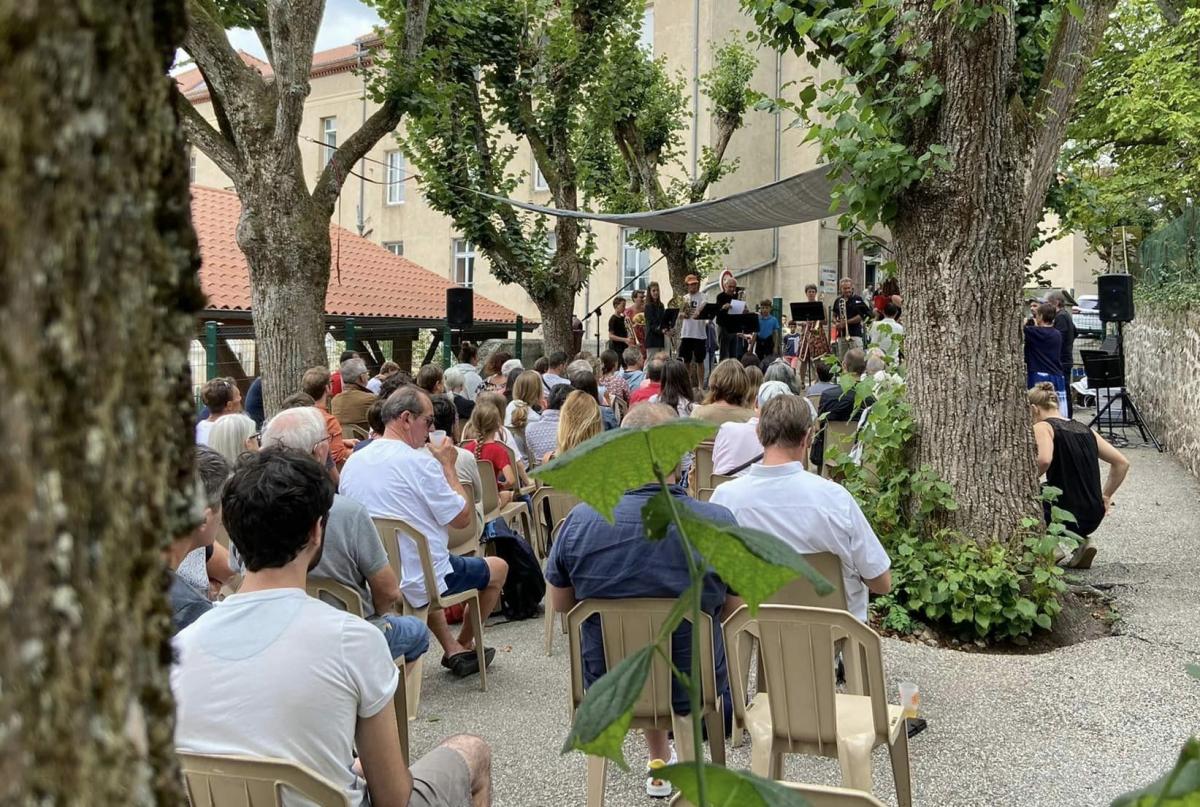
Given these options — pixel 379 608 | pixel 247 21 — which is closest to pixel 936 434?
pixel 379 608

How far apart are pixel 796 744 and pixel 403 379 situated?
17.0ft

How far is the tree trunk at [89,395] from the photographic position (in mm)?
444

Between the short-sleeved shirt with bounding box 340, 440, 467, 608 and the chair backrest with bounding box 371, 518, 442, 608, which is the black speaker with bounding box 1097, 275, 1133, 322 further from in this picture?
the chair backrest with bounding box 371, 518, 442, 608

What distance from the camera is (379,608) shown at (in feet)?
12.4

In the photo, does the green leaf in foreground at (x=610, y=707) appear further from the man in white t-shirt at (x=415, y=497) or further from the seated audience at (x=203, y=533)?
the man in white t-shirt at (x=415, y=497)

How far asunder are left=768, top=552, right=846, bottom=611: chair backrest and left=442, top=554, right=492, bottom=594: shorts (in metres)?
1.69

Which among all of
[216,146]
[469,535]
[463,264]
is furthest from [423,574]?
[463,264]

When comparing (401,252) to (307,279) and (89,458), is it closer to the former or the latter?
(307,279)

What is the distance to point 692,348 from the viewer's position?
52.5 ft

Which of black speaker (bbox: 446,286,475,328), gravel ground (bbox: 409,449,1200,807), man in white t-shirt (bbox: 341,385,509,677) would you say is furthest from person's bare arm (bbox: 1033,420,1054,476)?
black speaker (bbox: 446,286,475,328)

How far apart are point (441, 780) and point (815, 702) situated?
1231 millimetres

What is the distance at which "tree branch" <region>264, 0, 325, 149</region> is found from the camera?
28.8ft

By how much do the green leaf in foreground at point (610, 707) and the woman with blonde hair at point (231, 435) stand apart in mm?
4669

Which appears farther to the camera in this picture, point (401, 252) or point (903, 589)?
point (401, 252)
